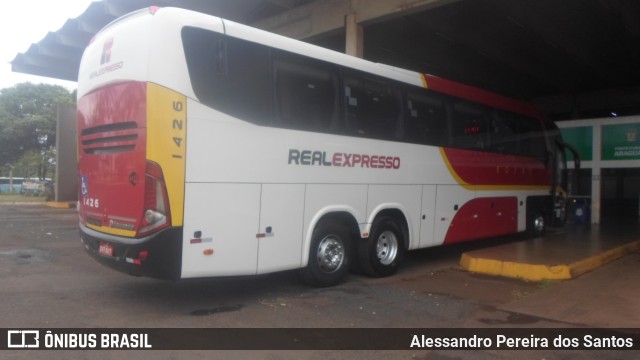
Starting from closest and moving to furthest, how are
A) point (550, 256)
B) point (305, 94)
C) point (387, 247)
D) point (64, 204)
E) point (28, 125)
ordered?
point (305, 94) → point (387, 247) → point (550, 256) → point (64, 204) → point (28, 125)

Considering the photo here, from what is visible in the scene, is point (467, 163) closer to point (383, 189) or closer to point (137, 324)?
point (383, 189)

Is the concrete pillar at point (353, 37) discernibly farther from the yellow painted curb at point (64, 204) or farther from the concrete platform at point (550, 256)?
the yellow painted curb at point (64, 204)

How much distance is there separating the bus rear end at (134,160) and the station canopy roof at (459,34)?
28.7 feet

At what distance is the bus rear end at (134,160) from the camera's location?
554cm

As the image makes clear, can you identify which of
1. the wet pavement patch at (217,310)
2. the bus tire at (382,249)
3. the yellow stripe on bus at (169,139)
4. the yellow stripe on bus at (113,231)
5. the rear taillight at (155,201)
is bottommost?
the wet pavement patch at (217,310)

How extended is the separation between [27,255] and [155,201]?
629 cm

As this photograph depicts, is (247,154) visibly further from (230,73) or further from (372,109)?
(372,109)

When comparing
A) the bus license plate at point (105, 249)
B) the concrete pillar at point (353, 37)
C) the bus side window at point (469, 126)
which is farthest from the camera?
the concrete pillar at point (353, 37)

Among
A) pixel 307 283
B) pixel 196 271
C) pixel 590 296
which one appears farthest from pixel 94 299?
pixel 590 296

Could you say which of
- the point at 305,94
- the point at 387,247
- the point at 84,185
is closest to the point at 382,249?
the point at 387,247

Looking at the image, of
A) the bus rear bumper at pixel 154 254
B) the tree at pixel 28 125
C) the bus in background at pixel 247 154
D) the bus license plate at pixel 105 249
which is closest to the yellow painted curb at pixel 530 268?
the bus in background at pixel 247 154

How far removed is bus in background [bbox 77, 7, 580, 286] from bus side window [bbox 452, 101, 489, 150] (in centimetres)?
49

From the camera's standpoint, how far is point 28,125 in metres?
41.2

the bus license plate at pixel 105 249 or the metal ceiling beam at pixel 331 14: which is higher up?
the metal ceiling beam at pixel 331 14
